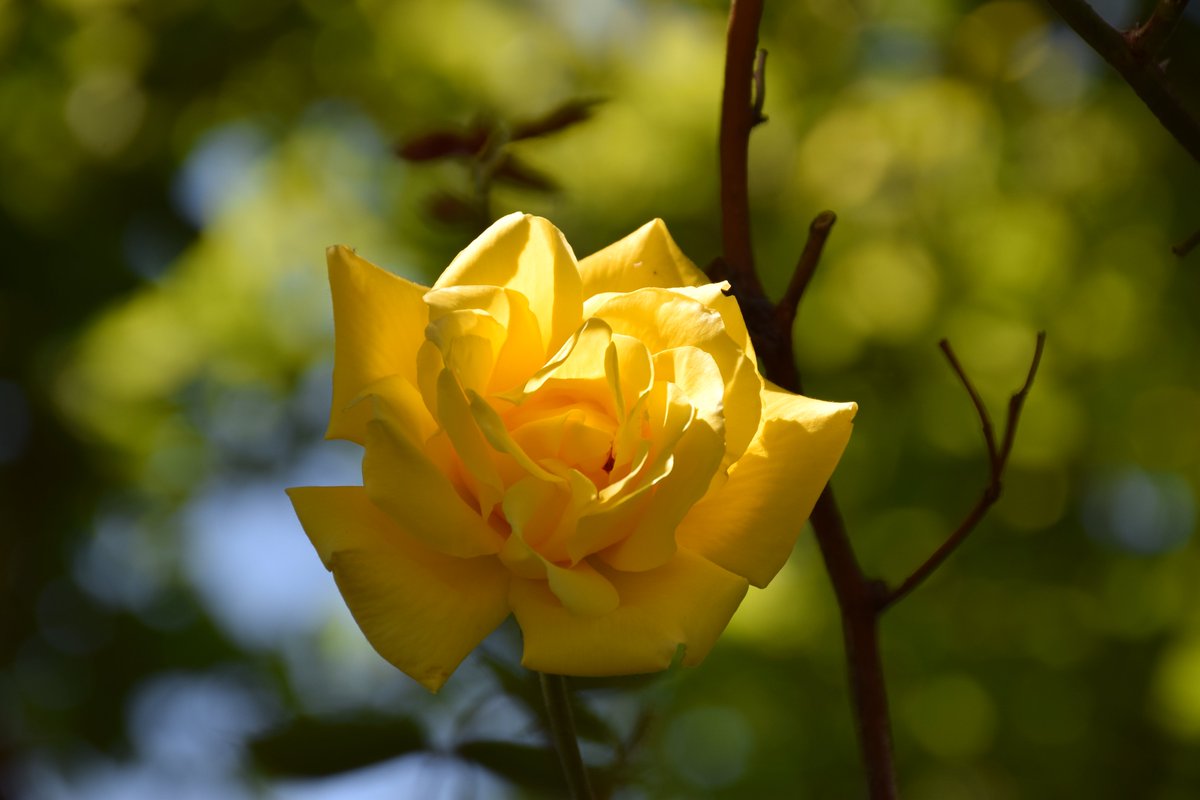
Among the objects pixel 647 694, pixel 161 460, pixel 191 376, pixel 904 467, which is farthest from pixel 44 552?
pixel 647 694

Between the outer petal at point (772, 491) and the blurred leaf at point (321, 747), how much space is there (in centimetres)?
24

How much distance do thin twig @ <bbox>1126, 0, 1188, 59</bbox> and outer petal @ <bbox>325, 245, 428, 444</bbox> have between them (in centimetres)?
26

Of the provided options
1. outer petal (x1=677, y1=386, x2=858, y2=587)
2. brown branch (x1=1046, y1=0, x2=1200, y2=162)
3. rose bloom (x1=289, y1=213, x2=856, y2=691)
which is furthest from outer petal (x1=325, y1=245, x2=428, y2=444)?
brown branch (x1=1046, y1=0, x2=1200, y2=162)

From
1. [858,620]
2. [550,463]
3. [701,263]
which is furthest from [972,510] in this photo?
[701,263]

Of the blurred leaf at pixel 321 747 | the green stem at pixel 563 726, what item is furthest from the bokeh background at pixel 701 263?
the green stem at pixel 563 726

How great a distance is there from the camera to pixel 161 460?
10.6ft

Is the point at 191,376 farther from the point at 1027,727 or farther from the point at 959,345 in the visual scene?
the point at 1027,727

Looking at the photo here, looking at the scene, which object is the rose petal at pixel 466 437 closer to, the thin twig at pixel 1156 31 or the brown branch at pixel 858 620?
the brown branch at pixel 858 620

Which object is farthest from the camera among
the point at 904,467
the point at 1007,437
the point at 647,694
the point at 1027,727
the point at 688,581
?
the point at 904,467

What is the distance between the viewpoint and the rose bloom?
1.06 ft

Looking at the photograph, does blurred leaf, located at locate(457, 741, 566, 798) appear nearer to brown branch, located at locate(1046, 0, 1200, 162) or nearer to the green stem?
the green stem

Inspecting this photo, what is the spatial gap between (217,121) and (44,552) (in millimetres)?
1395

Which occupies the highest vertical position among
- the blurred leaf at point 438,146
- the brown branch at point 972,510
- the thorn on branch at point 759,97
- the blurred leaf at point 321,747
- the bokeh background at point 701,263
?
the thorn on branch at point 759,97

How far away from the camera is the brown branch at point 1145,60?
0.38 metres
